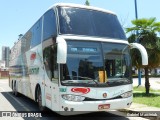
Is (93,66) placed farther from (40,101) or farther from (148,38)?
(148,38)

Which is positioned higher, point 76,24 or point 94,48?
point 76,24

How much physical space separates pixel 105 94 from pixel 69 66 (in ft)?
4.60

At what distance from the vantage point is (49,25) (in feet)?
35.4

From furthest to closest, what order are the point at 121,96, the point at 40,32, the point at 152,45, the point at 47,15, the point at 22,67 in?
1. the point at 152,45
2. the point at 22,67
3. the point at 40,32
4. the point at 47,15
5. the point at 121,96

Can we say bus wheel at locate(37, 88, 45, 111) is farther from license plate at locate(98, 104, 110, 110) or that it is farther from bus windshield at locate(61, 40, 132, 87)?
license plate at locate(98, 104, 110, 110)

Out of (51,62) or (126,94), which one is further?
(51,62)

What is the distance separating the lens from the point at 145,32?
19.5 meters

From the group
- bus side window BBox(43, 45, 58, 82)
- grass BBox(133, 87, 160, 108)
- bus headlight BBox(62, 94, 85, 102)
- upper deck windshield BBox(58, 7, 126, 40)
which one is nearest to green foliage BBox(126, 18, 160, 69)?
grass BBox(133, 87, 160, 108)

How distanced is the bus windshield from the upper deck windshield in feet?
1.60

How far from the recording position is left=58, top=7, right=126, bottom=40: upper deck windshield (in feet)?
32.2

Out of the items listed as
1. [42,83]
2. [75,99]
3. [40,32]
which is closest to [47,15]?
[40,32]

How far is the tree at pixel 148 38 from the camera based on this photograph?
18.7 m

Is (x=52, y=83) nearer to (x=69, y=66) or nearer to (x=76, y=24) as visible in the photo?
(x=69, y=66)

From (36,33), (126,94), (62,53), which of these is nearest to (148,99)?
(126,94)
